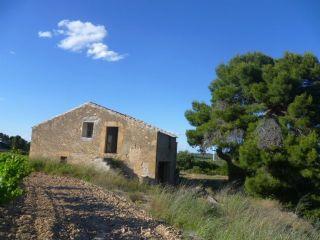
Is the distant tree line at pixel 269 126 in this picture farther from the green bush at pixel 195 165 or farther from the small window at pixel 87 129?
the green bush at pixel 195 165

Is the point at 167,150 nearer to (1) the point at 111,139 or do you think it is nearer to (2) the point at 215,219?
(1) the point at 111,139

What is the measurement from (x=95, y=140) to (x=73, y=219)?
17.5 meters

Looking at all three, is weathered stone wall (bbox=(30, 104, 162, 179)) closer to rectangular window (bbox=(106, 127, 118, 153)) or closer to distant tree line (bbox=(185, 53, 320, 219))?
rectangular window (bbox=(106, 127, 118, 153))

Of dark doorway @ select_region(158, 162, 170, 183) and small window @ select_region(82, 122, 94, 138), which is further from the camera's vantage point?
dark doorway @ select_region(158, 162, 170, 183)

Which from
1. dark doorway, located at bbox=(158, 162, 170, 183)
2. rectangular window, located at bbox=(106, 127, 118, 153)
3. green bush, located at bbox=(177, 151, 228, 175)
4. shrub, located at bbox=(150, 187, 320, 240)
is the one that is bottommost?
shrub, located at bbox=(150, 187, 320, 240)

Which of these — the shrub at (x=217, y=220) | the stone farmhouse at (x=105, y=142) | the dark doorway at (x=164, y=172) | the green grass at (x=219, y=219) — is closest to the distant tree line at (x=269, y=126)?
the dark doorway at (x=164, y=172)

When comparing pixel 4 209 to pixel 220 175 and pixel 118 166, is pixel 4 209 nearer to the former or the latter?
pixel 118 166

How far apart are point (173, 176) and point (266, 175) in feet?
22.2

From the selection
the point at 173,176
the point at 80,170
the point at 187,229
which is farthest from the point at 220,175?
the point at 187,229

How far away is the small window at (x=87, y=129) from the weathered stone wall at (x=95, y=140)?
0.73 ft

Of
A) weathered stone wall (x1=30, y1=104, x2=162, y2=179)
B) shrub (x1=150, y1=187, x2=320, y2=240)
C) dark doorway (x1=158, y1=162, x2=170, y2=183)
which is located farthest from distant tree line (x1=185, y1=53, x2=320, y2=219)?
shrub (x1=150, y1=187, x2=320, y2=240)

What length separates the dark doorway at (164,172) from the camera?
2608cm

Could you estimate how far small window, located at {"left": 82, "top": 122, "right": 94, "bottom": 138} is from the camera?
83.9ft

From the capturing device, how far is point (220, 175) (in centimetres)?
3828
